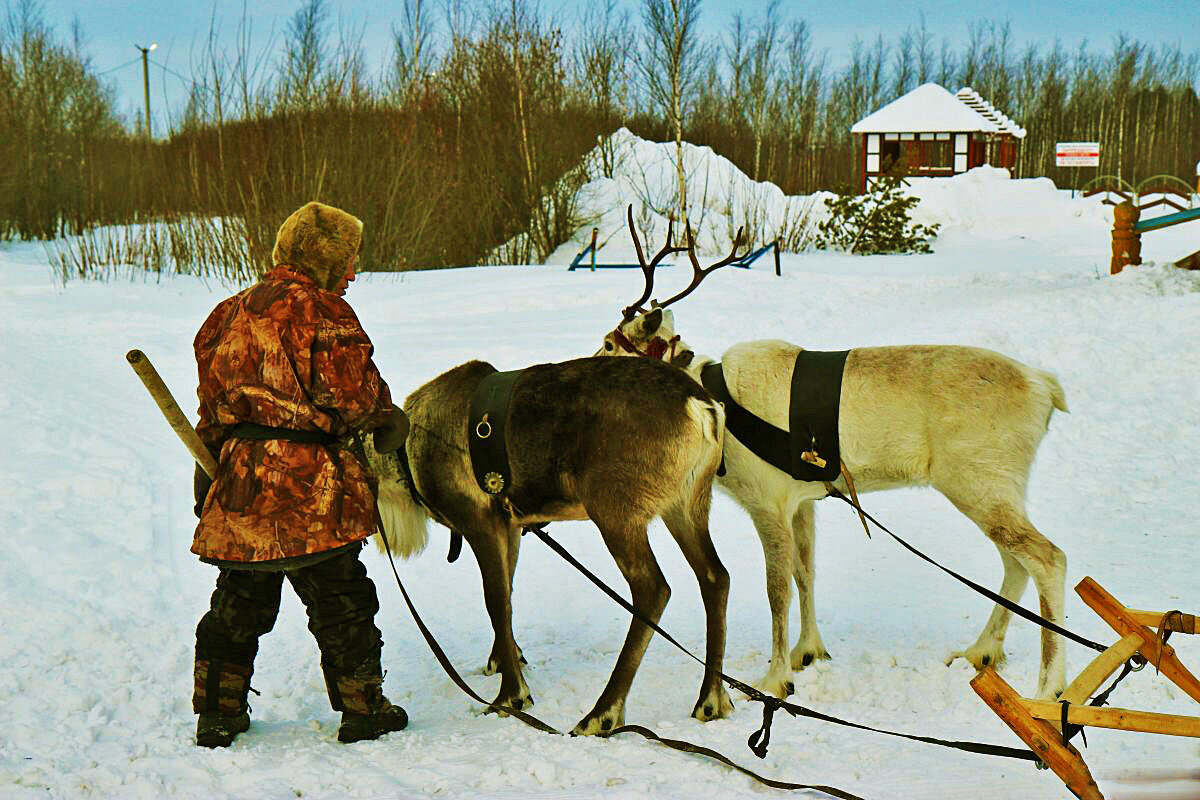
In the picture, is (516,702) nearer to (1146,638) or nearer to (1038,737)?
(1038,737)

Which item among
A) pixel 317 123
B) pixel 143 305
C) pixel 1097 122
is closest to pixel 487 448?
pixel 143 305

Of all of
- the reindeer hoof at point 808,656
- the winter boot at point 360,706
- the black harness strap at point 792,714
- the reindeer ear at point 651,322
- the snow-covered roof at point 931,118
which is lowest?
the reindeer hoof at point 808,656

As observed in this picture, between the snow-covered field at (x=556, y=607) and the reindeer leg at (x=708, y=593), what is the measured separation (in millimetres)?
129

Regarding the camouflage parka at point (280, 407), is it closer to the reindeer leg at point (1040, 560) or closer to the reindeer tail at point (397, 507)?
the reindeer tail at point (397, 507)

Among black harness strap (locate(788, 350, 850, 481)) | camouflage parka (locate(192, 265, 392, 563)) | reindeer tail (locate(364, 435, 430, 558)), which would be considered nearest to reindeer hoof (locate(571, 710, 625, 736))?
camouflage parka (locate(192, 265, 392, 563))

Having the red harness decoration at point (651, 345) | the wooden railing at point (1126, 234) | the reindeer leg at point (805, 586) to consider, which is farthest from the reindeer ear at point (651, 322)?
the wooden railing at point (1126, 234)

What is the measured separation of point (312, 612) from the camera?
14.0 ft

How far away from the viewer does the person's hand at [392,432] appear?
4312mm

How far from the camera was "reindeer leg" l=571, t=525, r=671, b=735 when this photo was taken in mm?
4402

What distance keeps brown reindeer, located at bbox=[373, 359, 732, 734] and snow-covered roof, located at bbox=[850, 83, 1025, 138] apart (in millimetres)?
36659

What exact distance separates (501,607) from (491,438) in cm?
75

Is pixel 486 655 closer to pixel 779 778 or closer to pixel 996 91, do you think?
pixel 779 778

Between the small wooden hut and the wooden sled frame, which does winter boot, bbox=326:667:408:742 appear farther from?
the small wooden hut

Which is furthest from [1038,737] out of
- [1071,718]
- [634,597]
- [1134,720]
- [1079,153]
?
[1079,153]
